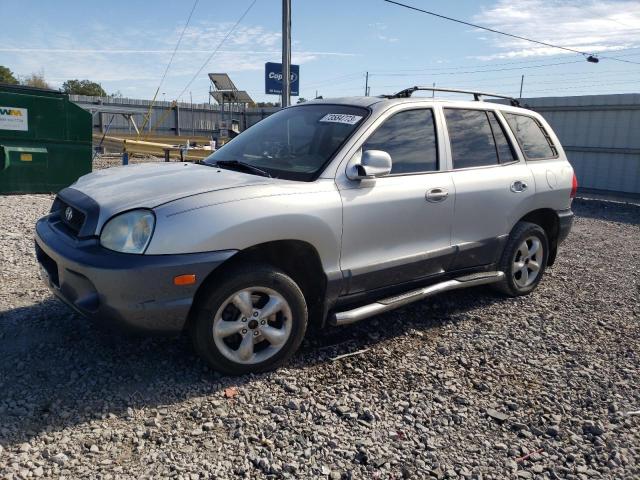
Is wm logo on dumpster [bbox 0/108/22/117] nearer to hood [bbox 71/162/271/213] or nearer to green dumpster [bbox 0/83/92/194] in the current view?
green dumpster [bbox 0/83/92/194]

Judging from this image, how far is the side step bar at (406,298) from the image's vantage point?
365 centimetres

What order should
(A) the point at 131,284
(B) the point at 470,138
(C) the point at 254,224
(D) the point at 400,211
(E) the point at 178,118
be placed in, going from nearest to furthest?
(A) the point at 131,284, (C) the point at 254,224, (D) the point at 400,211, (B) the point at 470,138, (E) the point at 178,118

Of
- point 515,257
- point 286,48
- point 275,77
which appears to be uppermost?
point 286,48

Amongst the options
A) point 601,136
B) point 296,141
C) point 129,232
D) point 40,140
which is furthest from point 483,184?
point 601,136

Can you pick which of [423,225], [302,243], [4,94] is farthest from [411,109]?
[4,94]

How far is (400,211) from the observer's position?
3.88 m

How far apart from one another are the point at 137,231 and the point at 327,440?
1.51 meters

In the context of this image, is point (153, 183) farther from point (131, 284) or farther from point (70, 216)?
point (131, 284)

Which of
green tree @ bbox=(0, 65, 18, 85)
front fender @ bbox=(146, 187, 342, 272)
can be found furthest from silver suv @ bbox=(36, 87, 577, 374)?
green tree @ bbox=(0, 65, 18, 85)

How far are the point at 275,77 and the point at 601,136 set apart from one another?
25.5ft

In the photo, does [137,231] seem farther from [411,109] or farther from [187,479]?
[411,109]

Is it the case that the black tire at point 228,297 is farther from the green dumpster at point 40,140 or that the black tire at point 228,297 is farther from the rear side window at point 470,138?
the green dumpster at point 40,140

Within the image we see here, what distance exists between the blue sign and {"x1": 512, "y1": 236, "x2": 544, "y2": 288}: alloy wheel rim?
7.90m

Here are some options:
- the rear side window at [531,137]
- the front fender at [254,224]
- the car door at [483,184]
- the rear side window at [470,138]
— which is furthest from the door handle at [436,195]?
the rear side window at [531,137]
